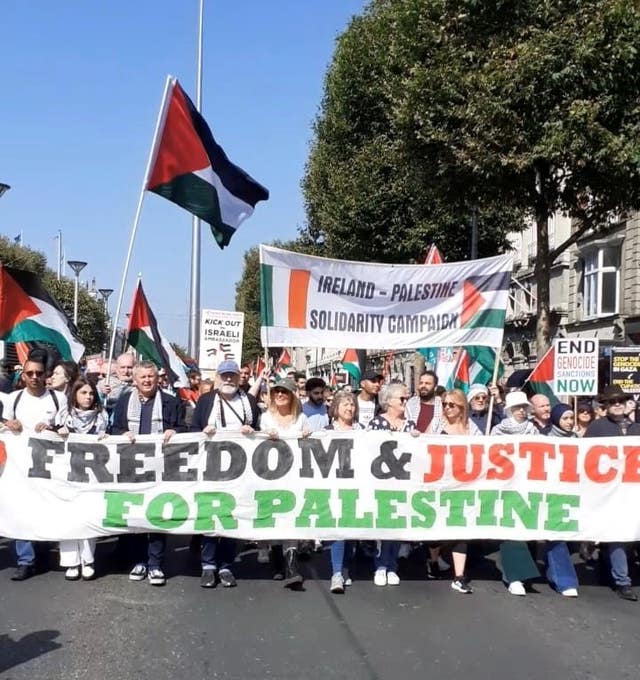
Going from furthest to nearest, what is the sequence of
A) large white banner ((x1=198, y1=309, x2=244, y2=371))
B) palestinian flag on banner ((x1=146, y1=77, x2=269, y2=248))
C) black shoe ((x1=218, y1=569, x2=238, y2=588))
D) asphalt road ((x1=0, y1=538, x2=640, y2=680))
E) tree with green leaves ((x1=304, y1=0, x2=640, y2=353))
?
large white banner ((x1=198, y1=309, x2=244, y2=371)) → tree with green leaves ((x1=304, y1=0, x2=640, y2=353)) → palestinian flag on banner ((x1=146, y1=77, x2=269, y2=248)) → black shoe ((x1=218, y1=569, x2=238, y2=588)) → asphalt road ((x1=0, y1=538, x2=640, y2=680))

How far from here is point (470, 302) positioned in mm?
8086

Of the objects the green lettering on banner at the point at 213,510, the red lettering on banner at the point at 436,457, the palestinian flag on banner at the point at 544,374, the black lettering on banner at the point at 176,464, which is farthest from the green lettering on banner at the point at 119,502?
the palestinian flag on banner at the point at 544,374

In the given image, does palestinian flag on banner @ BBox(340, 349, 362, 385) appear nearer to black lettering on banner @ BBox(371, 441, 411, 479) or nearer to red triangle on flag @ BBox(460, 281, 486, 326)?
red triangle on flag @ BBox(460, 281, 486, 326)

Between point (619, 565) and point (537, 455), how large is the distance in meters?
1.04

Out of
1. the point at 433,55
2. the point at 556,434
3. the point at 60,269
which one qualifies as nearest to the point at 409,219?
the point at 433,55

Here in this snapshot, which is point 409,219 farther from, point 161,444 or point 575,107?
point 161,444

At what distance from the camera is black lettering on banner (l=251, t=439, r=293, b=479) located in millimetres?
6906

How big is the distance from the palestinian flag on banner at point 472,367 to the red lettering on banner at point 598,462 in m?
5.05

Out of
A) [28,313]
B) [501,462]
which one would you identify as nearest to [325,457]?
[501,462]

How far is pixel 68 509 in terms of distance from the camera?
6.84 m

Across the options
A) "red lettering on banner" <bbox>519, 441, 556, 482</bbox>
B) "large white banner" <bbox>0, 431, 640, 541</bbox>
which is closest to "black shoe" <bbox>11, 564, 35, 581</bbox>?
"large white banner" <bbox>0, 431, 640, 541</bbox>

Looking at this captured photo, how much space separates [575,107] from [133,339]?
8.24m

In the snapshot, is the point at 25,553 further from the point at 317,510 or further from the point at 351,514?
the point at 351,514

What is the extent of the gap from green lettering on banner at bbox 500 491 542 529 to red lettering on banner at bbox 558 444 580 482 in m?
0.27
